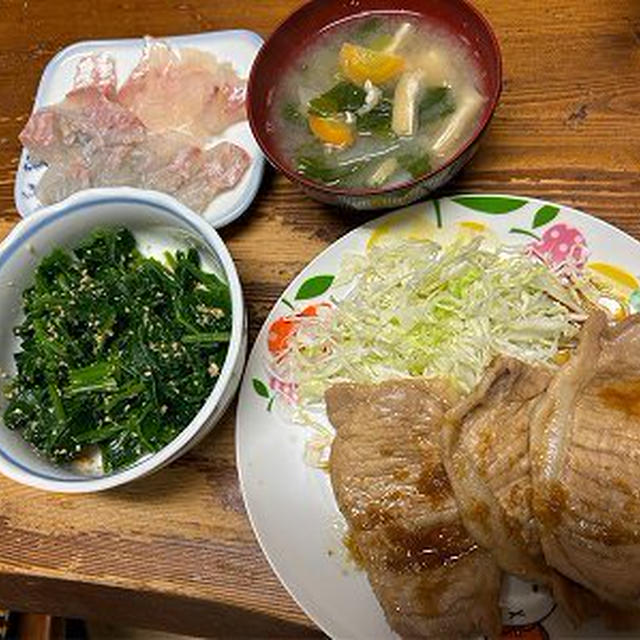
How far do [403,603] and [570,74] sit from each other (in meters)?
1.49

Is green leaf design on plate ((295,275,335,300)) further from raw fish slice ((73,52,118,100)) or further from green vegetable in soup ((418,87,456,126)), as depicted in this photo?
raw fish slice ((73,52,118,100))

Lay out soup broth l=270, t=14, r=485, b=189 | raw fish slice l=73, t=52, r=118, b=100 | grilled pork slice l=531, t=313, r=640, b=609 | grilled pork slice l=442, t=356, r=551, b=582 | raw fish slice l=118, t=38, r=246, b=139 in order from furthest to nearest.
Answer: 1. raw fish slice l=73, t=52, r=118, b=100
2. raw fish slice l=118, t=38, r=246, b=139
3. soup broth l=270, t=14, r=485, b=189
4. grilled pork slice l=442, t=356, r=551, b=582
5. grilled pork slice l=531, t=313, r=640, b=609

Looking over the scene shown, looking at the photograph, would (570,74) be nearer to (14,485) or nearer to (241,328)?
(241,328)

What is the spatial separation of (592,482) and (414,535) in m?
0.42

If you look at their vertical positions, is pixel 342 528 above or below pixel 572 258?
below

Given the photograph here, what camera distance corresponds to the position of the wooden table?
2203 millimetres

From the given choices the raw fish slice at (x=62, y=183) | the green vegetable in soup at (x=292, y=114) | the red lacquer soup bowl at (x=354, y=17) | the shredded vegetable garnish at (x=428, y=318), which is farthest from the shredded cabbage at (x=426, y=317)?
the raw fish slice at (x=62, y=183)

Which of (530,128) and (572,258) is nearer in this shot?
(572,258)

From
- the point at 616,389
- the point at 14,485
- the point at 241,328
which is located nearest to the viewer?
the point at 616,389

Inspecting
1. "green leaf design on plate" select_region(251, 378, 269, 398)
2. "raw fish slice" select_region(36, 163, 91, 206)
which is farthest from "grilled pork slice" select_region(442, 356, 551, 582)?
"raw fish slice" select_region(36, 163, 91, 206)

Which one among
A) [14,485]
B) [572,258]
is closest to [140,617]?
[14,485]

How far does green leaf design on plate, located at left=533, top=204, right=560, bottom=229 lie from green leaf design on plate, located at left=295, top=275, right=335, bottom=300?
527 millimetres

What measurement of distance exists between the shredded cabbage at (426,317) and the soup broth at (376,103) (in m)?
0.22

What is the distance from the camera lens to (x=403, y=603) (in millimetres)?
1899
